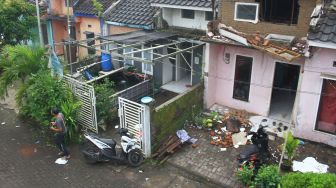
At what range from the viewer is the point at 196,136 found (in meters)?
12.6

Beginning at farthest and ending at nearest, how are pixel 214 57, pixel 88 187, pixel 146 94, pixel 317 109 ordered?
pixel 146 94 → pixel 214 57 → pixel 317 109 → pixel 88 187

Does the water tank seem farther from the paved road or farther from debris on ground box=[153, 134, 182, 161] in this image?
debris on ground box=[153, 134, 182, 161]

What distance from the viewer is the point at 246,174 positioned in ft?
31.3

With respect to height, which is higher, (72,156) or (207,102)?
(207,102)

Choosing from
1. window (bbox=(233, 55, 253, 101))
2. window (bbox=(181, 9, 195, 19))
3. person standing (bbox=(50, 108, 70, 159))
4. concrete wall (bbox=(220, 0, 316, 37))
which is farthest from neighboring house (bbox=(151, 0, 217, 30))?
person standing (bbox=(50, 108, 70, 159))

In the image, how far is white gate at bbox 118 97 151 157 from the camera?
1081cm

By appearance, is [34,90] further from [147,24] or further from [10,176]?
[147,24]

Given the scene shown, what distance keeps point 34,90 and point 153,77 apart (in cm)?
582

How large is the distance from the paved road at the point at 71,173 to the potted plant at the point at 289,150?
252 centimetres

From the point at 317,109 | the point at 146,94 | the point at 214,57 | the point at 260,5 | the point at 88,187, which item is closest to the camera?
the point at 88,187

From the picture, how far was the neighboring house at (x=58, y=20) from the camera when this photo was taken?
20.2 m

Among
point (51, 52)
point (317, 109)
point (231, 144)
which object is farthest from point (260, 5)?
point (51, 52)

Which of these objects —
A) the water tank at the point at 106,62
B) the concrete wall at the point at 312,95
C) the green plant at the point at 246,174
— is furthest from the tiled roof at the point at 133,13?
the green plant at the point at 246,174

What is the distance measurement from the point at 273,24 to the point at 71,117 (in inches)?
312
